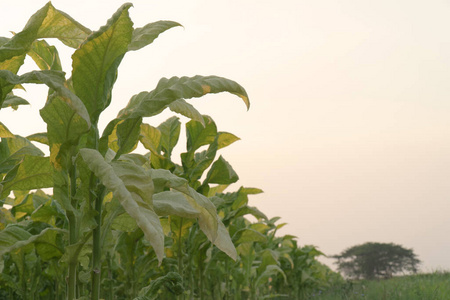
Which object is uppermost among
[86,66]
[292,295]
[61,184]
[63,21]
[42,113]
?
[63,21]

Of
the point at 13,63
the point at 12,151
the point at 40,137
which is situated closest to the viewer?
the point at 13,63

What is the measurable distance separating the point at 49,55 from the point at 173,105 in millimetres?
693

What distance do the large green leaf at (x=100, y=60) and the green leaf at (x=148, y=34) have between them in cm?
13

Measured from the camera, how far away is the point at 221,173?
129 inches

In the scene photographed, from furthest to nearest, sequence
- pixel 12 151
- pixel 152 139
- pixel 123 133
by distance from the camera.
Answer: pixel 152 139
pixel 12 151
pixel 123 133

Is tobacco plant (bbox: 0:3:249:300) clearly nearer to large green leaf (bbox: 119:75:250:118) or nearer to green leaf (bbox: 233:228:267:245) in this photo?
large green leaf (bbox: 119:75:250:118)

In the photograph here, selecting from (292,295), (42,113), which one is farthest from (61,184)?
(292,295)

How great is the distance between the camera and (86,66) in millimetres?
Result: 1830

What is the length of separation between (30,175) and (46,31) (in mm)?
661

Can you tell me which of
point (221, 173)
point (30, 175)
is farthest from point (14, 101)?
point (221, 173)

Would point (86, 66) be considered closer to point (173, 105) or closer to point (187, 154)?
point (173, 105)

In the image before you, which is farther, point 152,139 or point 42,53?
point 152,139

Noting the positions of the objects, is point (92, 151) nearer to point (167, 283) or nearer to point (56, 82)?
point (56, 82)

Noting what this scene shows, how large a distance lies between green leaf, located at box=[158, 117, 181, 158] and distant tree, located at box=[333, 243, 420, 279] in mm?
21606
